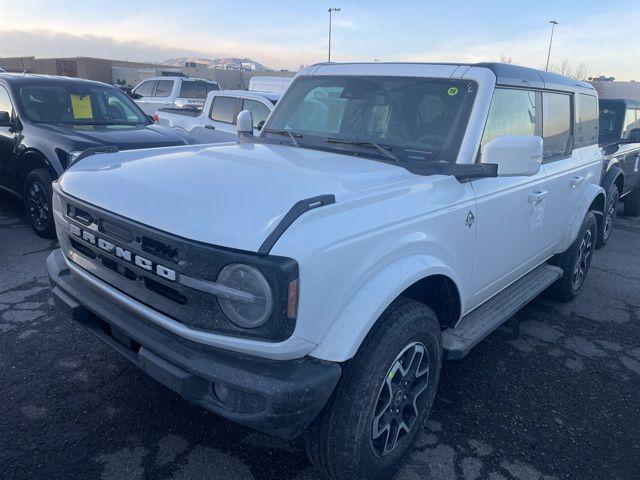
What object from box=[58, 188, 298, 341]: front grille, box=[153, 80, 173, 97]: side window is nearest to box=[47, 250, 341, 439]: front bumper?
Answer: box=[58, 188, 298, 341]: front grille

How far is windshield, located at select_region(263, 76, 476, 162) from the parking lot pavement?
1.58 m

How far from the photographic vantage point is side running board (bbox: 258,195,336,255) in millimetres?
1928

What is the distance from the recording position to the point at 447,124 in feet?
10.1

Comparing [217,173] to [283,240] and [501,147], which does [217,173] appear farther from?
[501,147]

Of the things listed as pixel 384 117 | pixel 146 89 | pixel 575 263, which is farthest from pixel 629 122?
pixel 146 89

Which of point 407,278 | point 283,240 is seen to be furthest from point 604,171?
point 283,240

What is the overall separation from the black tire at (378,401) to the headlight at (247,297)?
506 millimetres

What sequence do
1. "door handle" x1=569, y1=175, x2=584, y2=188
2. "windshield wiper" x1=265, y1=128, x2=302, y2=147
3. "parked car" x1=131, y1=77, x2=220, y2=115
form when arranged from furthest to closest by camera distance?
"parked car" x1=131, y1=77, x2=220, y2=115
"door handle" x1=569, y1=175, x2=584, y2=188
"windshield wiper" x1=265, y1=128, x2=302, y2=147

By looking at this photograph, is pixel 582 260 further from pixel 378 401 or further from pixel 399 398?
pixel 378 401

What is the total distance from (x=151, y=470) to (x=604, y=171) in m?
5.97

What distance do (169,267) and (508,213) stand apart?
215 centimetres

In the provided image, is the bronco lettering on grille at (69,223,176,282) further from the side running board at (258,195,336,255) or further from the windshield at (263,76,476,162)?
the windshield at (263,76,476,162)

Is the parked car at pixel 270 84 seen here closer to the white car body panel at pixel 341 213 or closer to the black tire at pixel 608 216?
the black tire at pixel 608 216

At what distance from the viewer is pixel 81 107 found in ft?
21.8
